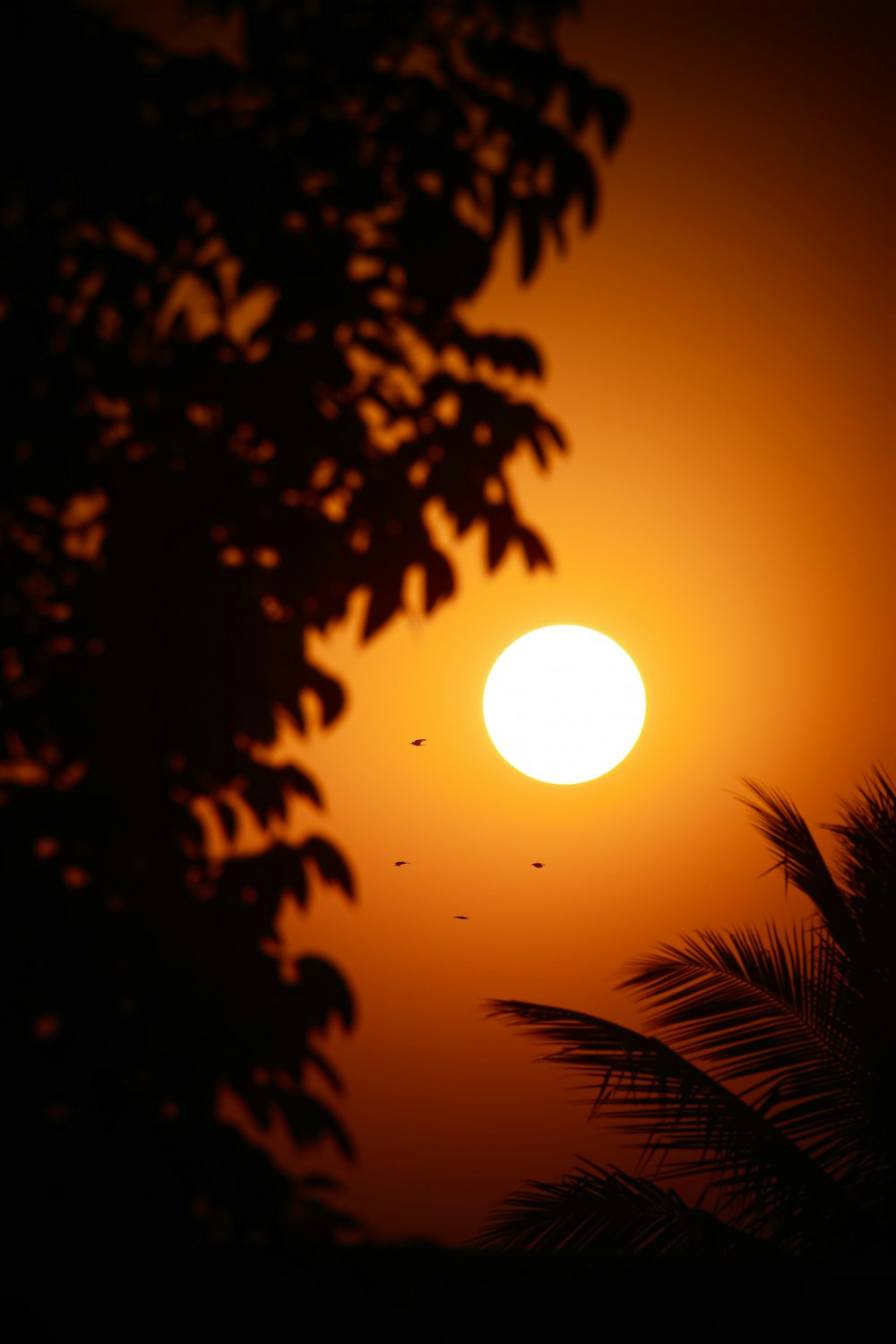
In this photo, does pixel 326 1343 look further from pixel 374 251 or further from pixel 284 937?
pixel 374 251

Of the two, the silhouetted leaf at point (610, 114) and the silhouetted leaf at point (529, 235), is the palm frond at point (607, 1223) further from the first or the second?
the silhouetted leaf at point (610, 114)

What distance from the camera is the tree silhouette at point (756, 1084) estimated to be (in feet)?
10.7

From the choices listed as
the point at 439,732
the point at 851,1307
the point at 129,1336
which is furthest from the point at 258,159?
the point at 439,732

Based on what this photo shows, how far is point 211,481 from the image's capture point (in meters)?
1.19

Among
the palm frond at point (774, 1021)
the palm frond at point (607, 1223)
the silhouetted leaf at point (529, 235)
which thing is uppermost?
the silhouetted leaf at point (529, 235)

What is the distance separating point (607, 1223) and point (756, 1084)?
2.52 ft

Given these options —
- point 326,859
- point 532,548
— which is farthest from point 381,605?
point 326,859

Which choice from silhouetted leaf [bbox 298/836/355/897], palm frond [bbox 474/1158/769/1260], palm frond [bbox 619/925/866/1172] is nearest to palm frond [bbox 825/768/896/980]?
palm frond [bbox 619/925/866/1172]

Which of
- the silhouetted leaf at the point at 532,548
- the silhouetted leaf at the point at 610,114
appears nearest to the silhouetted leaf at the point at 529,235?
the silhouetted leaf at the point at 610,114

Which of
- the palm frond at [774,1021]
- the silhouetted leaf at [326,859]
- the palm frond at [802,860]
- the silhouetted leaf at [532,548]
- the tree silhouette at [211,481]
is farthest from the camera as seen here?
the palm frond at [802,860]

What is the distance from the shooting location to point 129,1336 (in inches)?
47.6

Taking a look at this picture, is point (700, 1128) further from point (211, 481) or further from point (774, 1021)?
point (211, 481)

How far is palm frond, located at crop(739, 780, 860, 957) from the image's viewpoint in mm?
3566

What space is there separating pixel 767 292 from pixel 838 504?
3.25 feet
